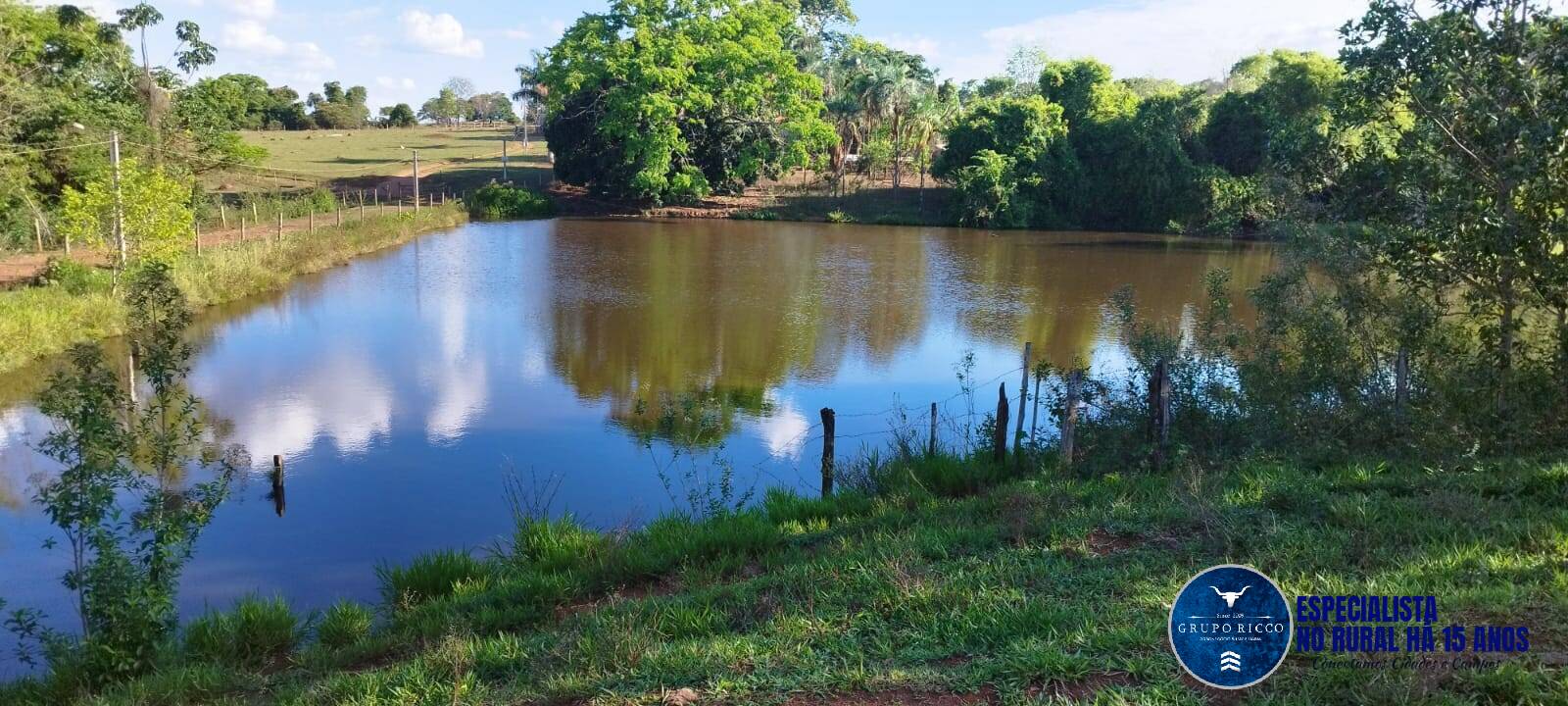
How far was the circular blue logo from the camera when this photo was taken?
3805 mm

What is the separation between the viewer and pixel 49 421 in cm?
1230

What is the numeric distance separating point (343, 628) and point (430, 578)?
3.04 ft

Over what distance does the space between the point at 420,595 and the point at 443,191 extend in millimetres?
43977

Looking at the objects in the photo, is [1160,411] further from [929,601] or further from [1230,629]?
[1230,629]

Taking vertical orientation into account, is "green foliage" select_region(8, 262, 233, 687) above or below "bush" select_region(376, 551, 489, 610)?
above

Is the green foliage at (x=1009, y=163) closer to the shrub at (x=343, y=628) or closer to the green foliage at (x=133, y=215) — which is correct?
the green foliage at (x=133, y=215)

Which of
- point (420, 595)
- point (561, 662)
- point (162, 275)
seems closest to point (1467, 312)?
point (561, 662)

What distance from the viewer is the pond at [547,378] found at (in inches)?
373

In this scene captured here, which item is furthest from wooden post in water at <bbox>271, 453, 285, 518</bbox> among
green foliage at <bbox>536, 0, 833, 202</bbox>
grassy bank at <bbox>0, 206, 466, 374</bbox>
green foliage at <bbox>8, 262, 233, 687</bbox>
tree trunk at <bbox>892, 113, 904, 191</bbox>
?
tree trunk at <bbox>892, 113, 904, 191</bbox>

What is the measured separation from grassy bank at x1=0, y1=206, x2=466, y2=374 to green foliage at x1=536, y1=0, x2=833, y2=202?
40.9 ft

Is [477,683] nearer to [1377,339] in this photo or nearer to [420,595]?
[420,595]

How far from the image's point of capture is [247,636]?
6.52m

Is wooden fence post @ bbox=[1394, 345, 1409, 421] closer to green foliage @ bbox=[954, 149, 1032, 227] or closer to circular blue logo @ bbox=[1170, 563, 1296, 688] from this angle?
circular blue logo @ bbox=[1170, 563, 1296, 688]

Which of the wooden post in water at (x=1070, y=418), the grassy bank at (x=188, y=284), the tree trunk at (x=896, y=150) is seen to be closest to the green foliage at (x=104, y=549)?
the wooden post in water at (x=1070, y=418)
